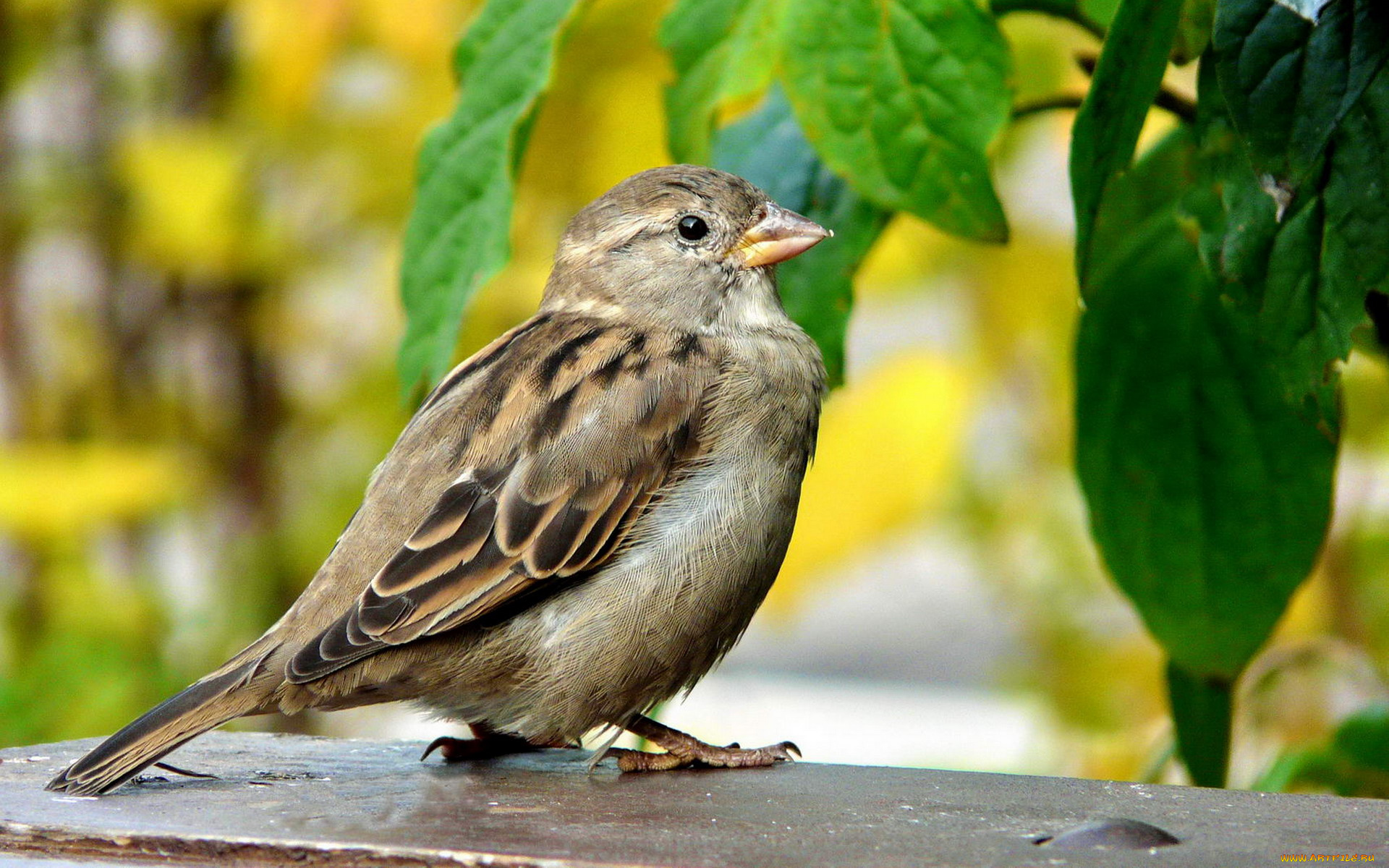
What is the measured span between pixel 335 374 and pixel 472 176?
312cm

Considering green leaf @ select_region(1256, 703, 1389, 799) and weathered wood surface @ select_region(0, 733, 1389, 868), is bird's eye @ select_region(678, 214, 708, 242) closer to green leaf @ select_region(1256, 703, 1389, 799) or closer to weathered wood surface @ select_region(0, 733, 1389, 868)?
weathered wood surface @ select_region(0, 733, 1389, 868)

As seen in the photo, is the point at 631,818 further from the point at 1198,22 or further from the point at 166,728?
the point at 1198,22

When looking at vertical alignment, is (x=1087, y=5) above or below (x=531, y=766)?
above

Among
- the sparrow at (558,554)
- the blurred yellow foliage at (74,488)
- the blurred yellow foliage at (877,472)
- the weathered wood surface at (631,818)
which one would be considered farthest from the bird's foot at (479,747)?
the blurred yellow foliage at (74,488)

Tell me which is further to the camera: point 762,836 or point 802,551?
point 802,551

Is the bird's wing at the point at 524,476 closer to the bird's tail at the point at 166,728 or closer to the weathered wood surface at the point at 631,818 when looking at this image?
the bird's tail at the point at 166,728

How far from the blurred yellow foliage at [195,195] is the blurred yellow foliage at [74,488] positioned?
2.34 ft

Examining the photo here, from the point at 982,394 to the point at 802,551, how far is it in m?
0.87

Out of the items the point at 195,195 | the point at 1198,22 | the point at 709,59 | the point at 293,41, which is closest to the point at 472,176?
the point at 709,59

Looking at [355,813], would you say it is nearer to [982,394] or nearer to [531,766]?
[531,766]

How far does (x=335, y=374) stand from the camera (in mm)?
5656

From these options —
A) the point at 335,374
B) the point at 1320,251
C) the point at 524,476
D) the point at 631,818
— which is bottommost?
the point at 631,818

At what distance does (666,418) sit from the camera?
2996 millimetres

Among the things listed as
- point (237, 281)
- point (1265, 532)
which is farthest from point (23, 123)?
point (1265, 532)
